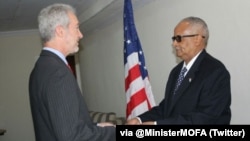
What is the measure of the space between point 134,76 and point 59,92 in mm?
1987

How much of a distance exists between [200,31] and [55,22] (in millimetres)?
934

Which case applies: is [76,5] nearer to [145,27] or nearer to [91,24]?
[91,24]

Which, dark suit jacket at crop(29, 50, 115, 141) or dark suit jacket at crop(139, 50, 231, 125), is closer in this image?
dark suit jacket at crop(29, 50, 115, 141)

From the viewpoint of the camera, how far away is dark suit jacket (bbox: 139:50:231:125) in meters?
1.81

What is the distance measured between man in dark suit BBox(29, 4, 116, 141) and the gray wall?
4.13 feet

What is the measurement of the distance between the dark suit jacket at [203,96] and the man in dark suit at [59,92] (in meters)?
0.54

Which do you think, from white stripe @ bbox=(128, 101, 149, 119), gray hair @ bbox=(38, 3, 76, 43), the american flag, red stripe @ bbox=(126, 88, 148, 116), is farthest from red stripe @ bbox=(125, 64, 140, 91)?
gray hair @ bbox=(38, 3, 76, 43)

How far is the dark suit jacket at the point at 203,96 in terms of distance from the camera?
5.94ft

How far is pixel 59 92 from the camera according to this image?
140 centimetres

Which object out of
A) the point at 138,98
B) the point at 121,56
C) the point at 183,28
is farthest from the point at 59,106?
the point at 121,56

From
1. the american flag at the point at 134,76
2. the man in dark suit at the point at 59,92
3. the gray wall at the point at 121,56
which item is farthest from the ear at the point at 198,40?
the american flag at the point at 134,76

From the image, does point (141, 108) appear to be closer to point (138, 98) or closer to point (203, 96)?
point (138, 98)

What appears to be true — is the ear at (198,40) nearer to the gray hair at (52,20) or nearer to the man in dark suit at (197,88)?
the man in dark suit at (197,88)

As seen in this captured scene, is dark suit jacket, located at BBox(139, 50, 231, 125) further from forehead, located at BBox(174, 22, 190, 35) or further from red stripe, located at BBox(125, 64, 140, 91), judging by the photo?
red stripe, located at BBox(125, 64, 140, 91)
